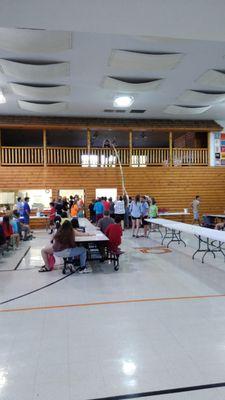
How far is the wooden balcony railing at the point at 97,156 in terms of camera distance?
1591cm

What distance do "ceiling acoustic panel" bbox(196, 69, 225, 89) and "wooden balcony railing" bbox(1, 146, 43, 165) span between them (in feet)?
28.3

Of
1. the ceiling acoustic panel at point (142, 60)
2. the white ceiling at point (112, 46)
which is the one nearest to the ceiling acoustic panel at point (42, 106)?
the white ceiling at point (112, 46)

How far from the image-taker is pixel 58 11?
9.89 ft

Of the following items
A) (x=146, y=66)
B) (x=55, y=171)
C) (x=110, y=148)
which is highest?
(x=146, y=66)

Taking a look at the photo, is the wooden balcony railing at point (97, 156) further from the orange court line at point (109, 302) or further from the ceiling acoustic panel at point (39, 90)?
the orange court line at point (109, 302)

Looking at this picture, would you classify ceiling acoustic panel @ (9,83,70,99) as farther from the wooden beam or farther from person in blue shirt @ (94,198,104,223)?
person in blue shirt @ (94,198,104,223)

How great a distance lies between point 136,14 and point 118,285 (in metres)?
4.06

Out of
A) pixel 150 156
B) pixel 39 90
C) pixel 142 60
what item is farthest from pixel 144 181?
pixel 142 60

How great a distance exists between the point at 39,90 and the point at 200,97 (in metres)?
5.99

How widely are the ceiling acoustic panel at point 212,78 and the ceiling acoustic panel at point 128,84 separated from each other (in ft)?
4.65

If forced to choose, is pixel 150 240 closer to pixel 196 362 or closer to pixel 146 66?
pixel 146 66

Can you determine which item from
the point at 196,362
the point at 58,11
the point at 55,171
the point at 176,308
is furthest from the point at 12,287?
the point at 55,171

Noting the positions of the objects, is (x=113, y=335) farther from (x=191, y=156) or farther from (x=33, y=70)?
(x=191, y=156)

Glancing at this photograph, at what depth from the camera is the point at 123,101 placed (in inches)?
503
